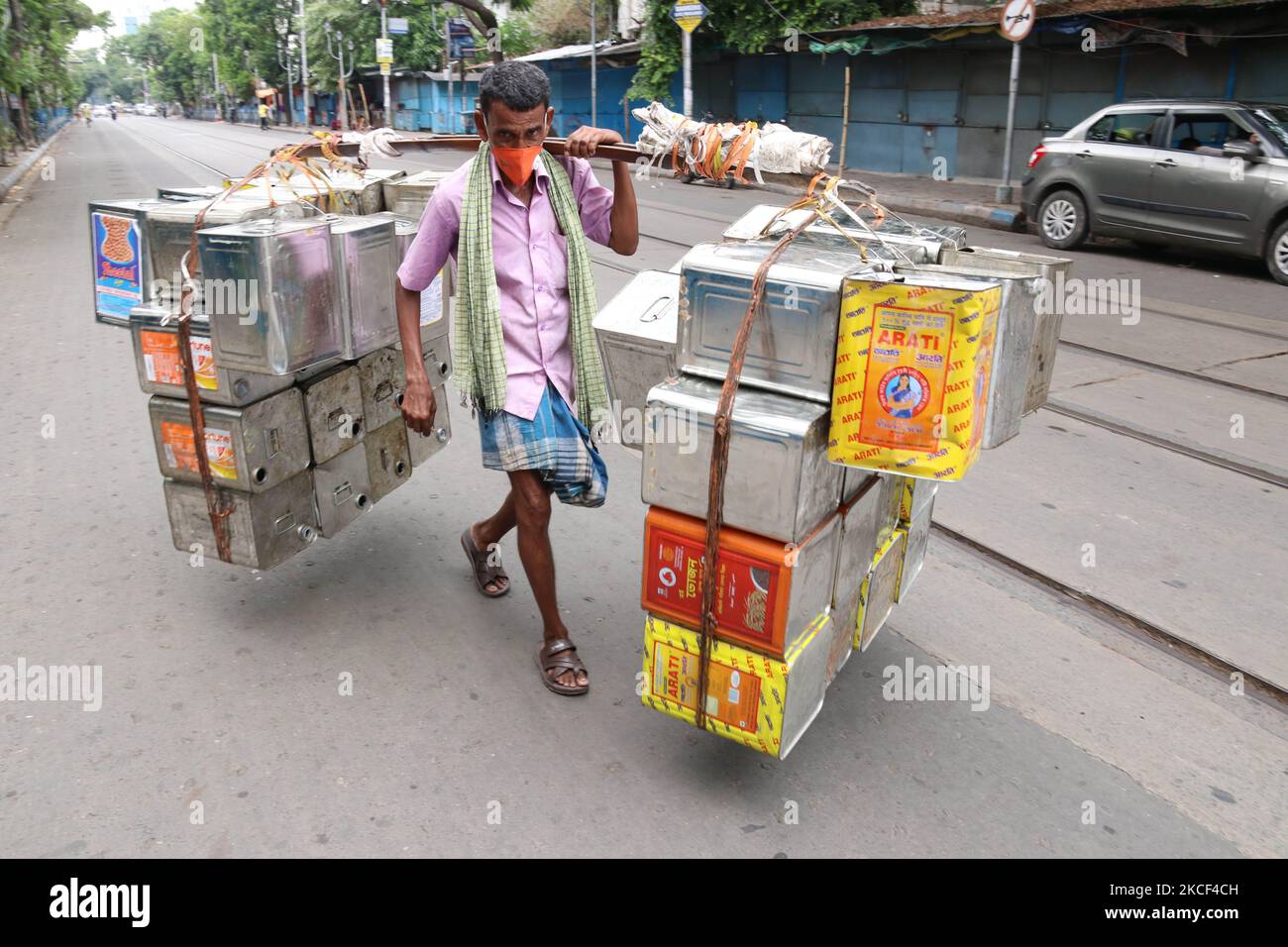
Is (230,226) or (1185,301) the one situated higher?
(230,226)

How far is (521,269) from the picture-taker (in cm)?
284

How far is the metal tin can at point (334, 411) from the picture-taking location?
3.29 metres

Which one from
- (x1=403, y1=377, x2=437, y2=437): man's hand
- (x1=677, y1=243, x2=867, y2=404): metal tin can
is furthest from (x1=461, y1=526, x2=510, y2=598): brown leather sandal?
(x1=677, y1=243, x2=867, y2=404): metal tin can

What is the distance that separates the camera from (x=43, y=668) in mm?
3080

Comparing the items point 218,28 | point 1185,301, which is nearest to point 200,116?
point 218,28

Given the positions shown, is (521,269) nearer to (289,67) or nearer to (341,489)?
(341,489)

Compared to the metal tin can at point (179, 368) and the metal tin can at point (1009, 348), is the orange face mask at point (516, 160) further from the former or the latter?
the metal tin can at point (1009, 348)

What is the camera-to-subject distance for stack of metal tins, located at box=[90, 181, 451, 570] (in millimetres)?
2828

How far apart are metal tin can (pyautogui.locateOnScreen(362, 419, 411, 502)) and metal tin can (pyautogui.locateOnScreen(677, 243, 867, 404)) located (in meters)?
1.63

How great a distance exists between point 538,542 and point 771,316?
109 centimetres

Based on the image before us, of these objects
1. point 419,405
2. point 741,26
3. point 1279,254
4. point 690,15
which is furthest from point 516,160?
point 741,26

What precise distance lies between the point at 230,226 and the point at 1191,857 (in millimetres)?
3016

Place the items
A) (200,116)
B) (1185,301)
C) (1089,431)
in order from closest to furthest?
(1089,431)
(1185,301)
(200,116)
